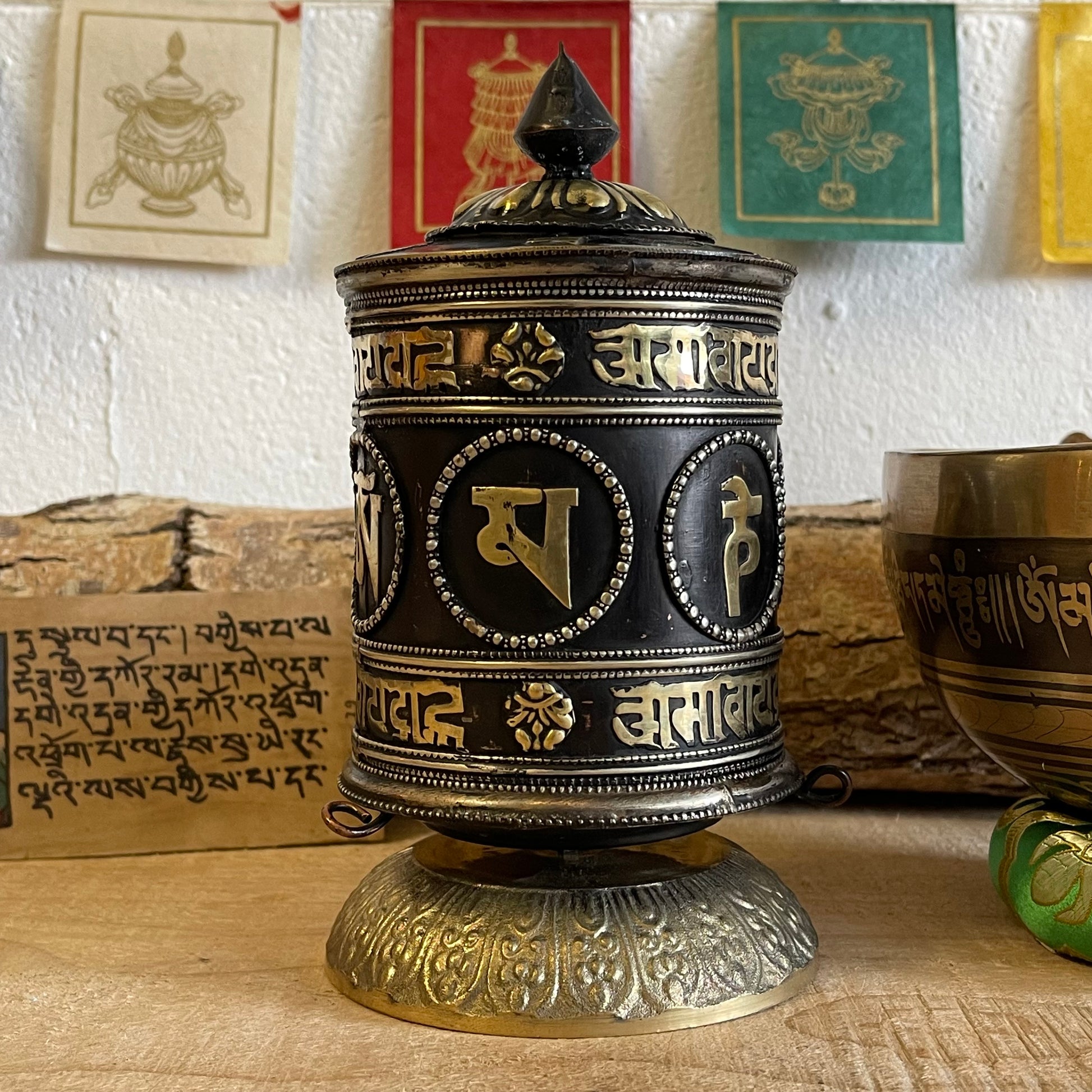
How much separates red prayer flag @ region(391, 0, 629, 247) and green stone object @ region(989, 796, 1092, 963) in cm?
75

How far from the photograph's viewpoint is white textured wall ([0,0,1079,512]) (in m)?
1.41

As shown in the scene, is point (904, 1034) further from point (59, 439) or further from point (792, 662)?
point (59, 439)

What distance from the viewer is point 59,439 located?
1445mm

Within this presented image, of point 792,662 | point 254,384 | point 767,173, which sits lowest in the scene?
point 792,662

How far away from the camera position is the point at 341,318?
143 centimetres

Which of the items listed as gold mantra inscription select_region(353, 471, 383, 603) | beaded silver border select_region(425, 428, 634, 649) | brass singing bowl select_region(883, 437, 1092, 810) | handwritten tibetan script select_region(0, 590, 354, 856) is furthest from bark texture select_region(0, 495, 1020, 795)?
beaded silver border select_region(425, 428, 634, 649)

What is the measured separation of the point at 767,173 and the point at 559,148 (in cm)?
52

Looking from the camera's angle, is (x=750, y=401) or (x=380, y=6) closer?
(x=750, y=401)

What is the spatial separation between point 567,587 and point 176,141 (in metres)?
0.81

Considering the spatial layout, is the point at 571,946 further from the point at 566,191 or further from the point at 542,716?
the point at 566,191

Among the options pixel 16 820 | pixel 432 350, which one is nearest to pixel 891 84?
pixel 432 350

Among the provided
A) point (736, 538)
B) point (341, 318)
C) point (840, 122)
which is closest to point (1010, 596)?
point (736, 538)

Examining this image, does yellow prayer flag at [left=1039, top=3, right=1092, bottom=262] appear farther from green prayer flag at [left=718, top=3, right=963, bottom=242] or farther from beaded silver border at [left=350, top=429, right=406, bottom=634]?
beaded silver border at [left=350, top=429, right=406, bottom=634]

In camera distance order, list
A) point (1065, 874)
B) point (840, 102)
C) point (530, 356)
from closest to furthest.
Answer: point (530, 356) < point (1065, 874) < point (840, 102)
